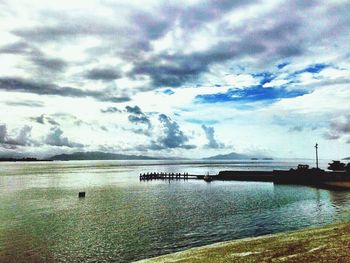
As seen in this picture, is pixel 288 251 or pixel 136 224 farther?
pixel 136 224

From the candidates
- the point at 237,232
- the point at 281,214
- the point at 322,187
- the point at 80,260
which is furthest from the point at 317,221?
the point at 322,187

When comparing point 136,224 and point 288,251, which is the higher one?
point 288,251

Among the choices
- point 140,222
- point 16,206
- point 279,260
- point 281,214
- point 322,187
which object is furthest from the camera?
point 322,187

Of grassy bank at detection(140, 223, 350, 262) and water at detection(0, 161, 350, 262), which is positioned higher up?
grassy bank at detection(140, 223, 350, 262)

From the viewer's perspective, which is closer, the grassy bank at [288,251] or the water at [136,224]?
the grassy bank at [288,251]

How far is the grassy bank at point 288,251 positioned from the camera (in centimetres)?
2177

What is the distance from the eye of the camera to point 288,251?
2412 cm

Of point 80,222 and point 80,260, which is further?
point 80,222

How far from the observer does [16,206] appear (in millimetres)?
66812

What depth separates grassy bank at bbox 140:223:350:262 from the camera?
21.8 metres

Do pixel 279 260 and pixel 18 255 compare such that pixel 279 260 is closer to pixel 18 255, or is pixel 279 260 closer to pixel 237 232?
pixel 237 232

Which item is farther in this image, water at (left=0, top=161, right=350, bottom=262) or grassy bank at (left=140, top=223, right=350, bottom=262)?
water at (left=0, top=161, right=350, bottom=262)

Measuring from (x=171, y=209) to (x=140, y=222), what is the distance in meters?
13.3

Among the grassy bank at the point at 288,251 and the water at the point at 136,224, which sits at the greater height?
the grassy bank at the point at 288,251
